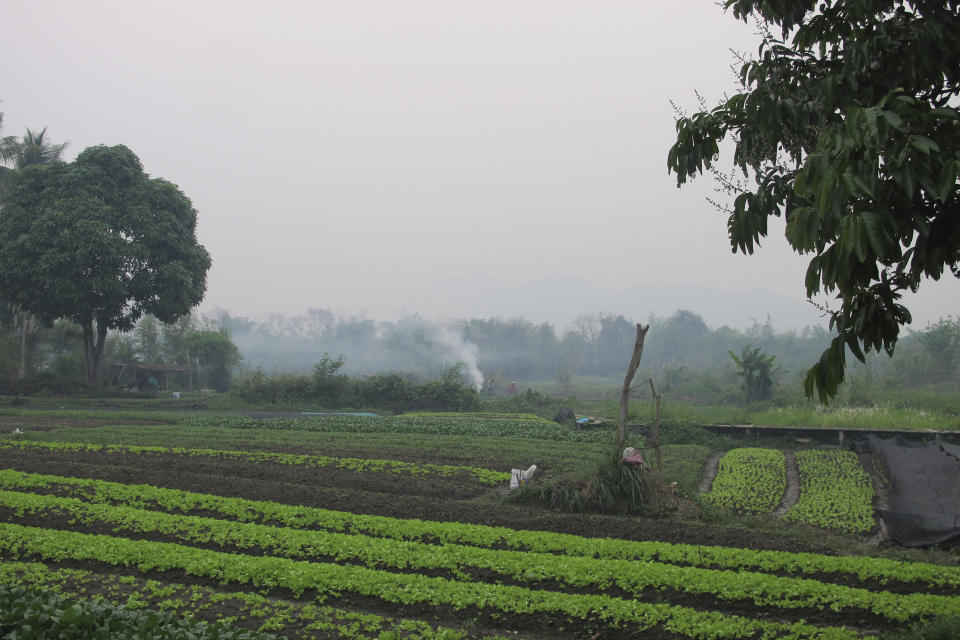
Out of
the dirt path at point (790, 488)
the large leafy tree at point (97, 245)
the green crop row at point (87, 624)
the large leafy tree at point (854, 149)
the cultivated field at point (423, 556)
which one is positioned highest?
the large leafy tree at point (97, 245)

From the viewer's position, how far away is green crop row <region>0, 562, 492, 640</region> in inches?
275

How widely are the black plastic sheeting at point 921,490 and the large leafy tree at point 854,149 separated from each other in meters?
8.13

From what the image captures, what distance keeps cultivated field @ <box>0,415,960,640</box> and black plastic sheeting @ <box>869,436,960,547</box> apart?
2.57ft

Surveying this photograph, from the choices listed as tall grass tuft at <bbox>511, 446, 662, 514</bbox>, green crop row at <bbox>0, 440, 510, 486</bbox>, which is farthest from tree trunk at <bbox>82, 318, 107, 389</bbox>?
tall grass tuft at <bbox>511, 446, 662, 514</bbox>

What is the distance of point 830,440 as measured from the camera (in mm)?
21578

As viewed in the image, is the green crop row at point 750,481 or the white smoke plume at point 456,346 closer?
the green crop row at point 750,481

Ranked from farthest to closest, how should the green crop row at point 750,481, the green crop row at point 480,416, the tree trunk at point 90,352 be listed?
the tree trunk at point 90,352 < the green crop row at point 480,416 < the green crop row at point 750,481

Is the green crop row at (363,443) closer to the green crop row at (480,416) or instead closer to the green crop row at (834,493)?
the green crop row at (834,493)

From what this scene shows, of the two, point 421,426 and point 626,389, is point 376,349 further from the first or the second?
point 626,389

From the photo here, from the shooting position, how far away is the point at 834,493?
48.7ft

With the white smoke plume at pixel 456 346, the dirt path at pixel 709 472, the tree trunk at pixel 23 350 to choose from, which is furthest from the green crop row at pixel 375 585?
the white smoke plume at pixel 456 346

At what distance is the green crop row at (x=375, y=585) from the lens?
7.20 meters

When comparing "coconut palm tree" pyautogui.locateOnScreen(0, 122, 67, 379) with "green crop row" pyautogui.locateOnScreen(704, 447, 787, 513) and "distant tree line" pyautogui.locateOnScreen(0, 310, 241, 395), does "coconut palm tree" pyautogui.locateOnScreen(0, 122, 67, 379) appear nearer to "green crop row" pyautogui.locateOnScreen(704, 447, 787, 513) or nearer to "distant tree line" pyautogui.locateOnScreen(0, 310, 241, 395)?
"distant tree line" pyautogui.locateOnScreen(0, 310, 241, 395)

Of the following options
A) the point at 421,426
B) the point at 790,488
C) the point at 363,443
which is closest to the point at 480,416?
the point at 421,426
